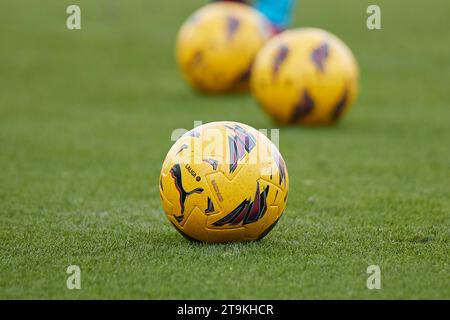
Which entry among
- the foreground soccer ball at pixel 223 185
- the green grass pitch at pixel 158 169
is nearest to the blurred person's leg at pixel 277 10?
the green grass pitch at pixel 158 169

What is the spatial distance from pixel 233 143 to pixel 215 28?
9073mm

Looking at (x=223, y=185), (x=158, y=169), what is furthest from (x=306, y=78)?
(x=223, y=185)

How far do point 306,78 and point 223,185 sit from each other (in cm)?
648

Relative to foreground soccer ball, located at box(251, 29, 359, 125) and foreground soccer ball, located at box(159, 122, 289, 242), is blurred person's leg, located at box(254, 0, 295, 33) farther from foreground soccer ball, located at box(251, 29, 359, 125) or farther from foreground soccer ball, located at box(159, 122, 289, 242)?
foreground soccer ball, located at box(159, 122, 289, 242)

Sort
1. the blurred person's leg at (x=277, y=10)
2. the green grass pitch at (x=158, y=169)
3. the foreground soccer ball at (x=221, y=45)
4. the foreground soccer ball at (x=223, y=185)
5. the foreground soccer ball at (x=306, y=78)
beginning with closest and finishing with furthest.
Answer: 1. the green grass pitch at (x=158, y=169)
2. the foreground soccer ball at (x=223, y=185)
3. the foreground soccer ball at (x=306, y=78)
4. the foreground soccer ball at (x=221, y=45)
5. the blurred person's leg at (x=277, y=10)

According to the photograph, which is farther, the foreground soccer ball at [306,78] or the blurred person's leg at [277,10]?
the blurred person's leg at [277,10]

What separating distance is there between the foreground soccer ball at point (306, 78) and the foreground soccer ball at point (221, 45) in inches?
91.7

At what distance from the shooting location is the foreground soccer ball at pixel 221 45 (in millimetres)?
14742

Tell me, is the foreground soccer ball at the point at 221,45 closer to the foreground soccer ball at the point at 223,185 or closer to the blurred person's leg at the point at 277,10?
the blurred person's leg at the point at 277,10

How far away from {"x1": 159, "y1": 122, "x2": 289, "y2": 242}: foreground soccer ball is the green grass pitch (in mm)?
189

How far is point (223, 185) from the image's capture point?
5.86 meters

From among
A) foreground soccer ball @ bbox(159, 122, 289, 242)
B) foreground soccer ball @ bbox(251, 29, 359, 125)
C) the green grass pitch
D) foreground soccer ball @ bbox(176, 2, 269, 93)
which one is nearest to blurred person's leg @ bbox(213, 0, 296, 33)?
foreground soccer ball @ bbox(176, 2, 269, 93)
